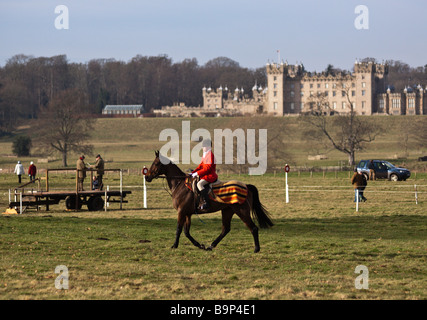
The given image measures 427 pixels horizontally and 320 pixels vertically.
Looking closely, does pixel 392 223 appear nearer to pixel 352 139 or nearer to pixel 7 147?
pixel 352 139

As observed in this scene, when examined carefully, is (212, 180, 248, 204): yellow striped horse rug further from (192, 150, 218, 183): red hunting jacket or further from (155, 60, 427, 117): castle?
(155, 60, 427, 117): castle

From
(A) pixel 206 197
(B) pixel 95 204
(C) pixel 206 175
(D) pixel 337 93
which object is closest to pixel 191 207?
(A) pixel 206 197

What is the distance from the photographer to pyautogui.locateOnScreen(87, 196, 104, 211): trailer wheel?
27.6 m

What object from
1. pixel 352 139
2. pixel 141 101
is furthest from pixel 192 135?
pixel 141 101

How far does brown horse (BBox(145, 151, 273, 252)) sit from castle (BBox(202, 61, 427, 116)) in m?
145

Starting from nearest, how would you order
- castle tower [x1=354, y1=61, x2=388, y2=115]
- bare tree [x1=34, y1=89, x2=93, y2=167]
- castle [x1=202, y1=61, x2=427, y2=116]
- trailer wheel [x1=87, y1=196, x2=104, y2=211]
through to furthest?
trailer wheel [x1=87, y1=196, x2=104, y2=211] → bare tree [x1=34, y1=89, x2=93, y2=167] → castle [x1=202, y1=61, x2=427, y2=116] → castle tower [x1=354, y1=61, x2=388, y2=115]

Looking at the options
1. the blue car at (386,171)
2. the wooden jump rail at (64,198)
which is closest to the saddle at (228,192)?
the wooden jump rail at (64,198)

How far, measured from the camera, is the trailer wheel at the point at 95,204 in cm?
2762

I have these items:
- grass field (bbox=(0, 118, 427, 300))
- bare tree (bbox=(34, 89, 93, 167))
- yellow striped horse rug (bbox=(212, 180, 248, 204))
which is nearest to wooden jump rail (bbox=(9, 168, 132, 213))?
grass field (bbox=(0, 118, 427, 300))

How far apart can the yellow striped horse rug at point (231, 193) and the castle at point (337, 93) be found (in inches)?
5745

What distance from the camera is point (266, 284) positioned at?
12789 millimetres

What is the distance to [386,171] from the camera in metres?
45.2

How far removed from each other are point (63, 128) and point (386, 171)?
40.2 m
